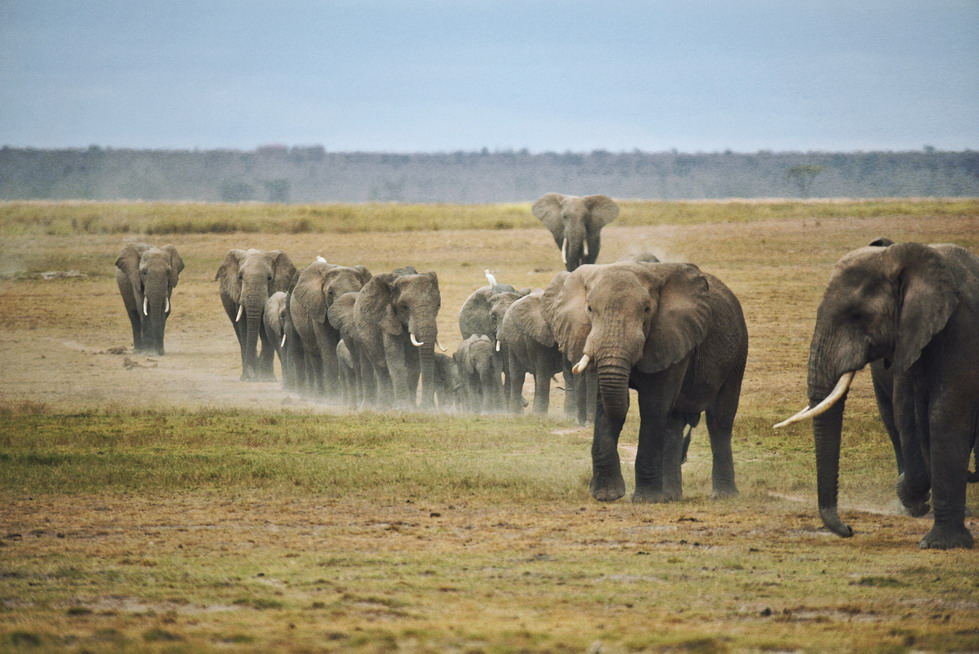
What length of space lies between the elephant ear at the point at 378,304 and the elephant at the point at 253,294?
6.64 m

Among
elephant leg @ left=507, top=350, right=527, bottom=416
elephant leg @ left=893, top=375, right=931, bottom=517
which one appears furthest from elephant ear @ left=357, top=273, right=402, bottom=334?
elephant leg @ left=893, top=375, right=931, bottom=517

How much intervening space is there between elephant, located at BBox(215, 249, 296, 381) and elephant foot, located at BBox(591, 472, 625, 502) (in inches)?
630

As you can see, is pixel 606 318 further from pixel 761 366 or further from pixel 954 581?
pixel 761 366

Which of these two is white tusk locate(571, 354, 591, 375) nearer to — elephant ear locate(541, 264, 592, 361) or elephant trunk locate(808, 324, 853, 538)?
elephant ear locate(541, 264, 592, 361)

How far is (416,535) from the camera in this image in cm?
1155

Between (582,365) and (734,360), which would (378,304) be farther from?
(582,365)

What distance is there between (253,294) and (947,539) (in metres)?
19.8

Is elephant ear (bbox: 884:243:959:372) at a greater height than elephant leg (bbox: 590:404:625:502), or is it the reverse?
elephant ear (bbox: 884:243:959:372)

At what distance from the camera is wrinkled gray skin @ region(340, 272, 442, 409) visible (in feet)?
71.8

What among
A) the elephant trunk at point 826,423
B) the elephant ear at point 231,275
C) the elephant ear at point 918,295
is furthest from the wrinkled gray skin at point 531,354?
the elephant ear at point 231,275

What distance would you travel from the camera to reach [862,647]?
7.73 metres

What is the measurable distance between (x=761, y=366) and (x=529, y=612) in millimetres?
18229

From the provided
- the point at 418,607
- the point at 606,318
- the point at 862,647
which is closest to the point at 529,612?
the point at 418,607

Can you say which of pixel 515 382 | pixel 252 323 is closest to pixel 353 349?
pixel 515 382
